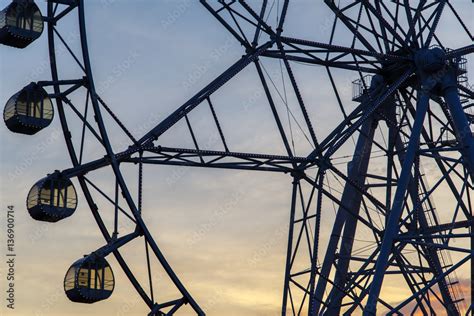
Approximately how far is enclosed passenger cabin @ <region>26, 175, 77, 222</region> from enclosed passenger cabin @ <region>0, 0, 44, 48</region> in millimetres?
4472

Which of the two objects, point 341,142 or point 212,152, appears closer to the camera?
point 212,152

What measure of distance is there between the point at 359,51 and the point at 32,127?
12.7m

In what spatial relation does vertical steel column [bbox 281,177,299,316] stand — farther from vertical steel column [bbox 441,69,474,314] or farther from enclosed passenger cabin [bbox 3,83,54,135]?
enclosed passenger cabin [bbox 3,83,54,135]

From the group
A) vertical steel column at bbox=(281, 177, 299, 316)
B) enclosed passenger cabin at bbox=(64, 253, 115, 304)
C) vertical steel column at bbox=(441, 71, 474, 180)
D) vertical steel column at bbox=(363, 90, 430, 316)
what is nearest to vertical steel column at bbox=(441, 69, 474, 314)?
vertical steel column at bbox=(441, 71, 474, 180)

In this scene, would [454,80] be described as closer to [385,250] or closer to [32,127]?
[385,250]

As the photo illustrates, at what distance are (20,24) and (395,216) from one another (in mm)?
14015

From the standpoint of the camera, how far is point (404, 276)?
4459cm

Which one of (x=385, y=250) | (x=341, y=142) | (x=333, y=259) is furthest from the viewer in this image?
(x=333, y=259)

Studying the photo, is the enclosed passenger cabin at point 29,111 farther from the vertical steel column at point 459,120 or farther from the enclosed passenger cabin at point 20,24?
the vertical steel column at point 459,120

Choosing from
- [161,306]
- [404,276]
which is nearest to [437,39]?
[404,276]

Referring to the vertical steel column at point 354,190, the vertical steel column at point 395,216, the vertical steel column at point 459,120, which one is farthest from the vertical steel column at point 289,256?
the vertical steel column at point 459,120

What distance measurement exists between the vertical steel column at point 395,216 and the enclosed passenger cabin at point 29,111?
11874 millimetres

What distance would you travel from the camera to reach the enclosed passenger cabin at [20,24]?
3738cm

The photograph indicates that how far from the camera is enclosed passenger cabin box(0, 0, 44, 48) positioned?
123 feet
